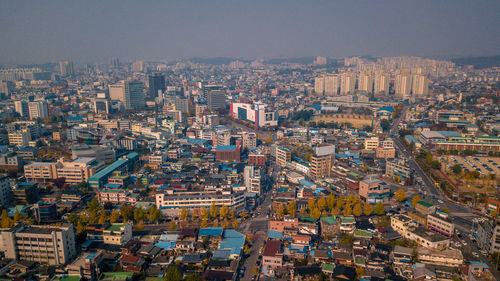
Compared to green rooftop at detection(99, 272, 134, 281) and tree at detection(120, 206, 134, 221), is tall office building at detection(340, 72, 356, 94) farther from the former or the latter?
green rooftop at detection(99, 272, 134, 281)

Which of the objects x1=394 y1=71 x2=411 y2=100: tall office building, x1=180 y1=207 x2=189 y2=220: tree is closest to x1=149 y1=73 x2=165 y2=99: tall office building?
x1=394 y1=71 x2=411 y2=100: tall office building

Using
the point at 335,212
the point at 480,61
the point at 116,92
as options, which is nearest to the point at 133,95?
the point at 116,92

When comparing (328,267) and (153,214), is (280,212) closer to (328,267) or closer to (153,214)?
(328,267)

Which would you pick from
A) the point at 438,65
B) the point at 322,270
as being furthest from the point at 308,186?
the point at 438,65

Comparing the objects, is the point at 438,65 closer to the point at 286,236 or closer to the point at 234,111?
the point at 234,111

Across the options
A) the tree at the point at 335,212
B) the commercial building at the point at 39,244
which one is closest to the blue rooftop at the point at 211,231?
the commercial building at the point at 39,244

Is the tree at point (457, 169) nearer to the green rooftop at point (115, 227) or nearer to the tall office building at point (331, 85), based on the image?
the green rooftop at point (115, 227)

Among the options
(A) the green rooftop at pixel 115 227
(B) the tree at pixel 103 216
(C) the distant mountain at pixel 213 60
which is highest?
(C) the distant mountain at pixel 213 60
